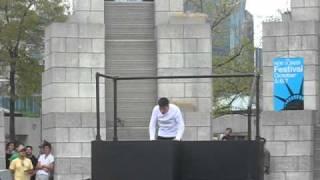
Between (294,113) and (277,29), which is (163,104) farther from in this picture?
(277,29)

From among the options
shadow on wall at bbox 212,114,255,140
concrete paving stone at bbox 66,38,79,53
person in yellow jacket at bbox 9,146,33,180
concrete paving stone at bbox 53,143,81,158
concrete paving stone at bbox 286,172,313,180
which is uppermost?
concrete paving stone at bbox 66,38,79,53

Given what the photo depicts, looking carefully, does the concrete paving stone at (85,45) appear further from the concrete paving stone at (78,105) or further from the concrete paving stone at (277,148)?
the concrete paving stone at (277,148)

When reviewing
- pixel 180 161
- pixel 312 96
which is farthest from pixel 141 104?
pixel 180 161

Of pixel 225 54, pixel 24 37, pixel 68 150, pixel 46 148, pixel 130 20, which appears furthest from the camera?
pixel 225 54

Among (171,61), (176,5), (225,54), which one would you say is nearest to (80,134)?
(171,61)

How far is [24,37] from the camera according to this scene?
3466cm

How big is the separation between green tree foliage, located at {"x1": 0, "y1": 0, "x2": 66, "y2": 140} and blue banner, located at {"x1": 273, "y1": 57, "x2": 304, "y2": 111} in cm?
1672

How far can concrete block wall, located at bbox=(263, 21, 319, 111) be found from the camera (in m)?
18.7

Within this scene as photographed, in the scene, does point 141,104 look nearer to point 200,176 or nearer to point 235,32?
point 200,176

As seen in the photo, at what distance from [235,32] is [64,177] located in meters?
28.7

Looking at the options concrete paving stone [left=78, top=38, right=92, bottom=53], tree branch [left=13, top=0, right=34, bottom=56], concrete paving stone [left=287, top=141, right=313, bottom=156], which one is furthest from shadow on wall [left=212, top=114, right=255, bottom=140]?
tree branch [left=13, top=0, right=34, bottom=56]

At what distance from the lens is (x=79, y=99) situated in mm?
19062

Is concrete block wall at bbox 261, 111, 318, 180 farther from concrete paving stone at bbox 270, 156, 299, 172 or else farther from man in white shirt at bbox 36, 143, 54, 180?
man in white shirt at bbox 36, 143, 54, 180

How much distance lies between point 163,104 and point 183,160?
1.43 metres
